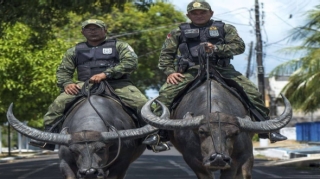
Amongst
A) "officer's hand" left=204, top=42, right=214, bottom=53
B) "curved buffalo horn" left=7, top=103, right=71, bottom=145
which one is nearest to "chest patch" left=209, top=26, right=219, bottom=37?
"officer's hand" left=204, top=42, right=214, bottom=53

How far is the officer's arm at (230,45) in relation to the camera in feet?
40.1

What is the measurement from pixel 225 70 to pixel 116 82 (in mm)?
1674

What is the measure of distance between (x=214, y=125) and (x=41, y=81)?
29.6m

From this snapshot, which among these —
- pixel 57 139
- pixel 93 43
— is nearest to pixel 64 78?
pixel 93 43

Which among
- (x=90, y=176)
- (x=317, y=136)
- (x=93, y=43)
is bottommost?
(x=317, y=136)

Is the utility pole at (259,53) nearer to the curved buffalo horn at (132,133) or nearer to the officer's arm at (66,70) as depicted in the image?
the officer's arm at (66,70)

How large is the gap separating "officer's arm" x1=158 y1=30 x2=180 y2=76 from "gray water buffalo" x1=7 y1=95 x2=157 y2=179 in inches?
36.3

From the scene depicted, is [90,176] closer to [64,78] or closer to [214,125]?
[214,125]

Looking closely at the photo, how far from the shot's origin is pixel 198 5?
1244 centimetres

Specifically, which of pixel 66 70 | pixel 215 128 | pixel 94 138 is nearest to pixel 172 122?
pixel 215 128

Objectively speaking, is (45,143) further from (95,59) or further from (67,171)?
(95,59)

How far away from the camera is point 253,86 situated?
1250 centimetres

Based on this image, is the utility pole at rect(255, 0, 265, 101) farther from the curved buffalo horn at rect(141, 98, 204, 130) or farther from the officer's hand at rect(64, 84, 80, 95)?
the curved buffalo horn at rect(141, 98, 204, 130)

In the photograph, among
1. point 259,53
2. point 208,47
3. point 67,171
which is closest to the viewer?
point 67,171
